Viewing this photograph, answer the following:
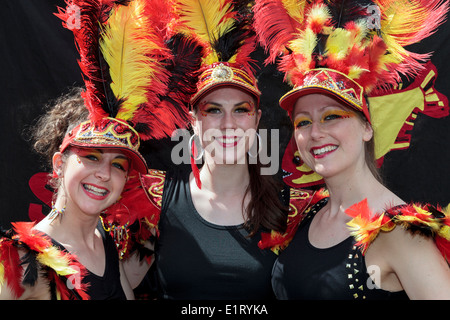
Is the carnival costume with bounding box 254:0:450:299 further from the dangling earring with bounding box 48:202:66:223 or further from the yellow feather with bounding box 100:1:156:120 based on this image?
the dangling earring with bounding box 48:202:66:223

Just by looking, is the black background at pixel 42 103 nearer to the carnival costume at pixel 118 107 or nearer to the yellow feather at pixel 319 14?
the carnival costume at pixel 118 107

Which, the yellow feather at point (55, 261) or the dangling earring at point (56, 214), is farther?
the dangling earring at point (56, 214)

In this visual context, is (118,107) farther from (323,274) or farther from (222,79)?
(323,274)

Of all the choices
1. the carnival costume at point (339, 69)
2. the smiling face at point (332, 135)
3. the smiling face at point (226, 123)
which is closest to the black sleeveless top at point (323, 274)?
the carnival costume at point (339, 69)

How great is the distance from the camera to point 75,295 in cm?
221

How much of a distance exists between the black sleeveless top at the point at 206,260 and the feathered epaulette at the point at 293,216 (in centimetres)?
5

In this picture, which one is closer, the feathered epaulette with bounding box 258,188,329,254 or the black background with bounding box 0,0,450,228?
the feathered epaulette with bounding box 258,188,329,254

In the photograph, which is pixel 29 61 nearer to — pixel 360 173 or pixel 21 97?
pixel 21 97

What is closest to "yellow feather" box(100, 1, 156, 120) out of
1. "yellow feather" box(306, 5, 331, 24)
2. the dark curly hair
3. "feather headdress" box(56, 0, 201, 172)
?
"feather headdress" box(56, 0, 201, 172)

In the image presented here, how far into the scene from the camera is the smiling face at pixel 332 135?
7.74ft

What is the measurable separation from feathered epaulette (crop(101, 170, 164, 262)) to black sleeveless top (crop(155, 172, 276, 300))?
11cm

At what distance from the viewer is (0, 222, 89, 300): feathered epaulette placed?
2.05 meters

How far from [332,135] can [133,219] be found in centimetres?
131
